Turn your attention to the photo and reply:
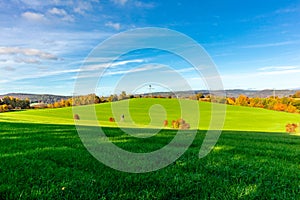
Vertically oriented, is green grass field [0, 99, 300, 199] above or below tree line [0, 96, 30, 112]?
below

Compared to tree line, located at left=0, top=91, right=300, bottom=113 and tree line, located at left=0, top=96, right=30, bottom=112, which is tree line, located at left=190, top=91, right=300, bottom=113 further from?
tree line, located at left=0, top=96, right=30, bottom=112

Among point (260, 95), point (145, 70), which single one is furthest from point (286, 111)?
point (145, 70)

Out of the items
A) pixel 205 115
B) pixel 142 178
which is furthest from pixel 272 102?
pixel 142 178

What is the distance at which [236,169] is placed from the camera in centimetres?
548

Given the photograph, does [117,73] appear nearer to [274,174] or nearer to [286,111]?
[274,174]

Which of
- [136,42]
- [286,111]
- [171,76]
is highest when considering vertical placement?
[136,42]

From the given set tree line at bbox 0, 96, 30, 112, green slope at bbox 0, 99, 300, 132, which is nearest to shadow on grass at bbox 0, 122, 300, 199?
green slope at bbox 0, 99, 300, 132

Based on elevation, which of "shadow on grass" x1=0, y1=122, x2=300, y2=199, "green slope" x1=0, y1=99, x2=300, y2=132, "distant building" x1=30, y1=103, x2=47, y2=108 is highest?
"distant building" x1=30, y1=103, x2=47, y2=108

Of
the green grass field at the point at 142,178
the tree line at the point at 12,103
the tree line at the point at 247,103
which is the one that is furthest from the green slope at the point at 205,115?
the green grass field at the point at 142,178

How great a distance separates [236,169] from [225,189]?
1.43 metres

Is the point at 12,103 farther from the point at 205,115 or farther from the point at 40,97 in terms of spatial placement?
the point at 205,115

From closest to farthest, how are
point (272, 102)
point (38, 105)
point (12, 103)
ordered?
point (12, 103), point (38, 105), point (272, 102)

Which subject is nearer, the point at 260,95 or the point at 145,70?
the point at 145,70

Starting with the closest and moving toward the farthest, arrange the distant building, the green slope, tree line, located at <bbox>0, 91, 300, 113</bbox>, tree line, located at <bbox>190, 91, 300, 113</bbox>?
the green slope → tree line, located at <bbox>0, 91, 300, 113</bbox> → tree line, located at <bbox>190, 91, 300, 113</bbox> → the distant building
